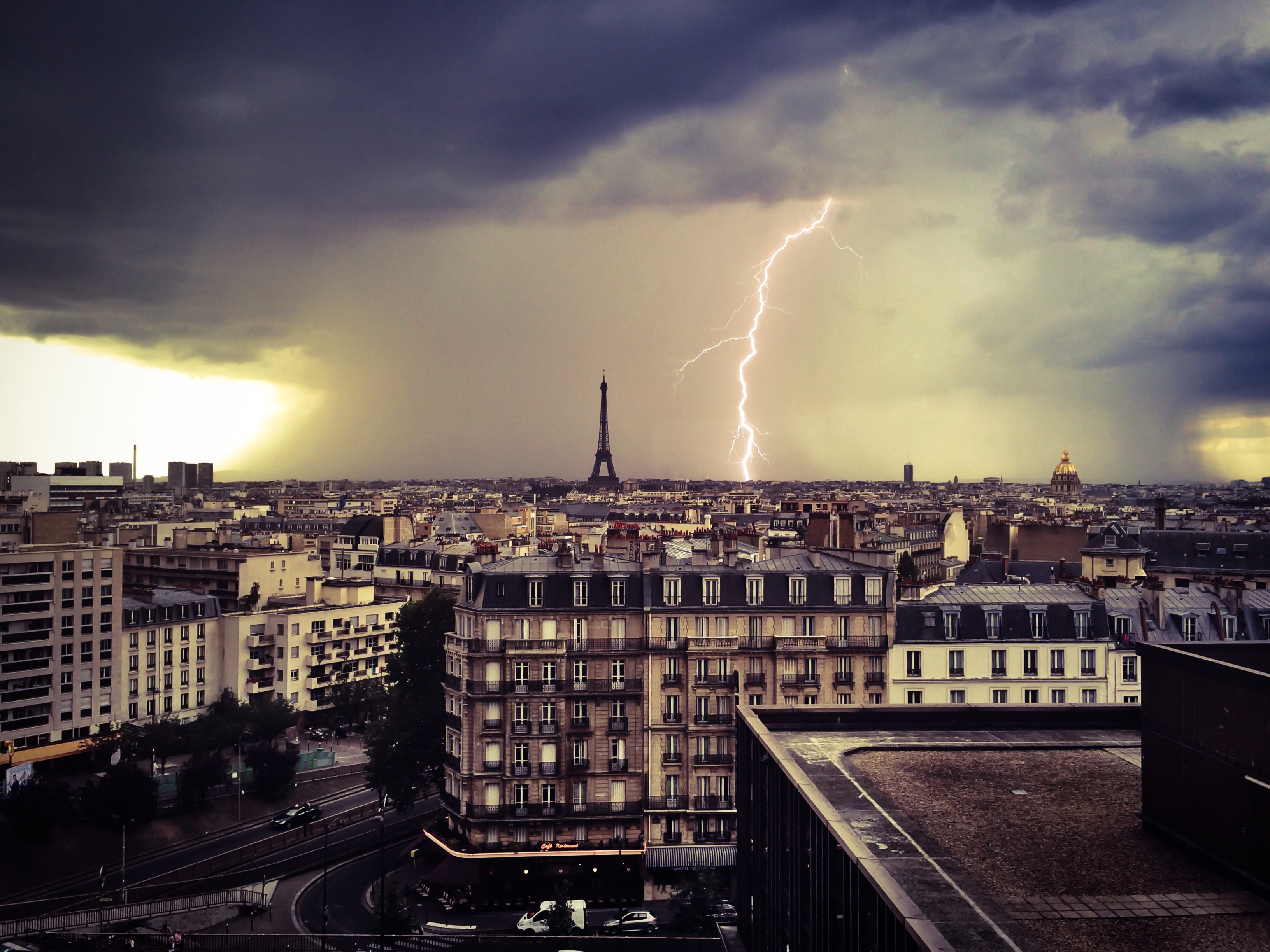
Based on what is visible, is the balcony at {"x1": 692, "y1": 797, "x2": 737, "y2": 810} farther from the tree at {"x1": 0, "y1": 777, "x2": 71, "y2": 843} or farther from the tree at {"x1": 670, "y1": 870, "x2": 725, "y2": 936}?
the tree at {"x1": 0, "y1": 777, "x2": 71, "y2": 843}

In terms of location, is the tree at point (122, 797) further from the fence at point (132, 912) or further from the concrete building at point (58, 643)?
the concrete building at point (58, 643)

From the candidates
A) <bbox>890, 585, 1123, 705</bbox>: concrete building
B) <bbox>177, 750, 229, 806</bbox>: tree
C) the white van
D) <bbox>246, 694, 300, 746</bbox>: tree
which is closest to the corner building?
<bbox>890, 585, 1123, 705</bbox>: concrete building

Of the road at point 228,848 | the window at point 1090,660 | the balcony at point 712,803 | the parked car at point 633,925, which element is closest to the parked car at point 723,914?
the parked car at point 633,925

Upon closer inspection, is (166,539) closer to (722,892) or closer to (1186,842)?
(722,892)

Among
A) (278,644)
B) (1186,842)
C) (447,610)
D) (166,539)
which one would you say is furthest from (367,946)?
(166,539)

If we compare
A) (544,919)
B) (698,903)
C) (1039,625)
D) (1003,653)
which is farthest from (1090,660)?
(544,919)

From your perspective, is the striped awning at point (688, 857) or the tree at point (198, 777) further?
the tree at point (198, 777)
